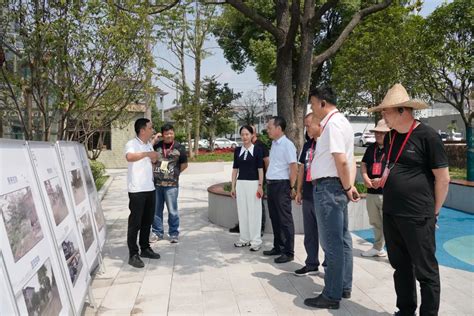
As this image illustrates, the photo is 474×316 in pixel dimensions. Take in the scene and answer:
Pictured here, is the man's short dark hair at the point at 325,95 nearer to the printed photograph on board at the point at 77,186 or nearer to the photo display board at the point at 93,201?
the printed photograph on board at the point at 77,186

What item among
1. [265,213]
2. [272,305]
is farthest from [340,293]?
[265,213]

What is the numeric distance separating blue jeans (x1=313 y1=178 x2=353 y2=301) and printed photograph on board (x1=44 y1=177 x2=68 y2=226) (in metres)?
2.15

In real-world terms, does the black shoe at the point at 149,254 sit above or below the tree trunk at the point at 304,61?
below

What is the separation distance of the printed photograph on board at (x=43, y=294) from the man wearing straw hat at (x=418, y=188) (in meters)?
2.44

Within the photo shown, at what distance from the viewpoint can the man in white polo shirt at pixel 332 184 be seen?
3.55 metres

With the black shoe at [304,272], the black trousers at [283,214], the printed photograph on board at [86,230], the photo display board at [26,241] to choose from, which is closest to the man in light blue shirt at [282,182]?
the black trousers at [283,214]

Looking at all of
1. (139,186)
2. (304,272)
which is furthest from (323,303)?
(139,186)

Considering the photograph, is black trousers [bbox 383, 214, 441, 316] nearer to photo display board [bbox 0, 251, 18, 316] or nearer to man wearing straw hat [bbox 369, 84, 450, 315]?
man wearing straw hat [bbox 369, 84, 450, 315]

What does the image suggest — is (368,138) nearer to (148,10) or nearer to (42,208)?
(148,10)

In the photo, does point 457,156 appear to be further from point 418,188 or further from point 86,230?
point 86,230

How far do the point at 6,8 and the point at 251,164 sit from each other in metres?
4.04

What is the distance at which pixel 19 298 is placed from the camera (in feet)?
7.00

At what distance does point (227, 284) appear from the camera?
449 cm

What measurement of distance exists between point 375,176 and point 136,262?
10.1 ft
